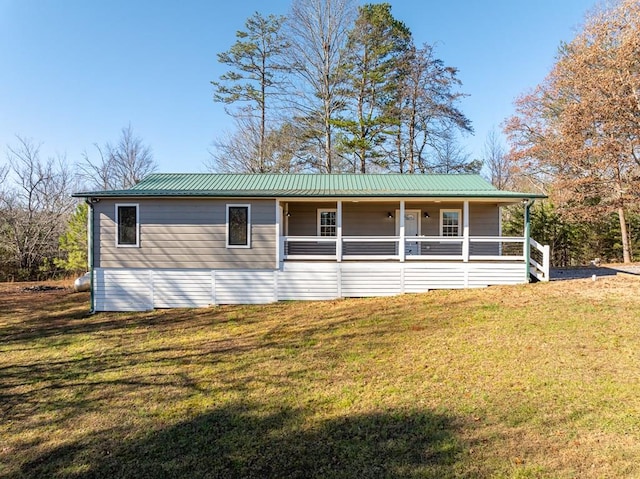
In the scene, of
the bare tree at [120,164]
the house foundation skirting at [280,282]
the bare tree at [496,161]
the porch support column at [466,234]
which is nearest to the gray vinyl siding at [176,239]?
the house foundation skirting at [280,282]

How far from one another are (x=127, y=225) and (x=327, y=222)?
609cm

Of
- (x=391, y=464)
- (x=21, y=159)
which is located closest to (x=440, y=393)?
(x=391, y=464)

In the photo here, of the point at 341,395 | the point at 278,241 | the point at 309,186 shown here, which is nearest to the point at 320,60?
the point at 309,186

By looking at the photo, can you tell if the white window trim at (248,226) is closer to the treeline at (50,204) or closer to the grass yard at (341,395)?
the grass yard at (341,395)

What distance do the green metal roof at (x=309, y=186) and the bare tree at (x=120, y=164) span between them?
16.8 meters

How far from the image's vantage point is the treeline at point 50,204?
17.9m

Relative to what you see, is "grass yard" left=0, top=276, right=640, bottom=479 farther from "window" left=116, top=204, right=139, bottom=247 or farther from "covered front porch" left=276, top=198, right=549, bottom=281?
"covered front porch" left=276, top=198, right=549, bottom=281

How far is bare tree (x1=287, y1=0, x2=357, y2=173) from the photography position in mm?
19188

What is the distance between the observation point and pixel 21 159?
70.8 ft

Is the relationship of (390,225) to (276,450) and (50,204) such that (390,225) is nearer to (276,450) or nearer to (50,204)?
(276,450)

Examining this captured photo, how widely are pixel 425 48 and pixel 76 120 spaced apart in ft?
64.1

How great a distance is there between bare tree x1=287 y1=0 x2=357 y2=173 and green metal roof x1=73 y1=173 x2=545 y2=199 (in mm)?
7797

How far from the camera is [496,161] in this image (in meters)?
28.9

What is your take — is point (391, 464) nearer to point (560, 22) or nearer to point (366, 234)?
point (366, 234)
